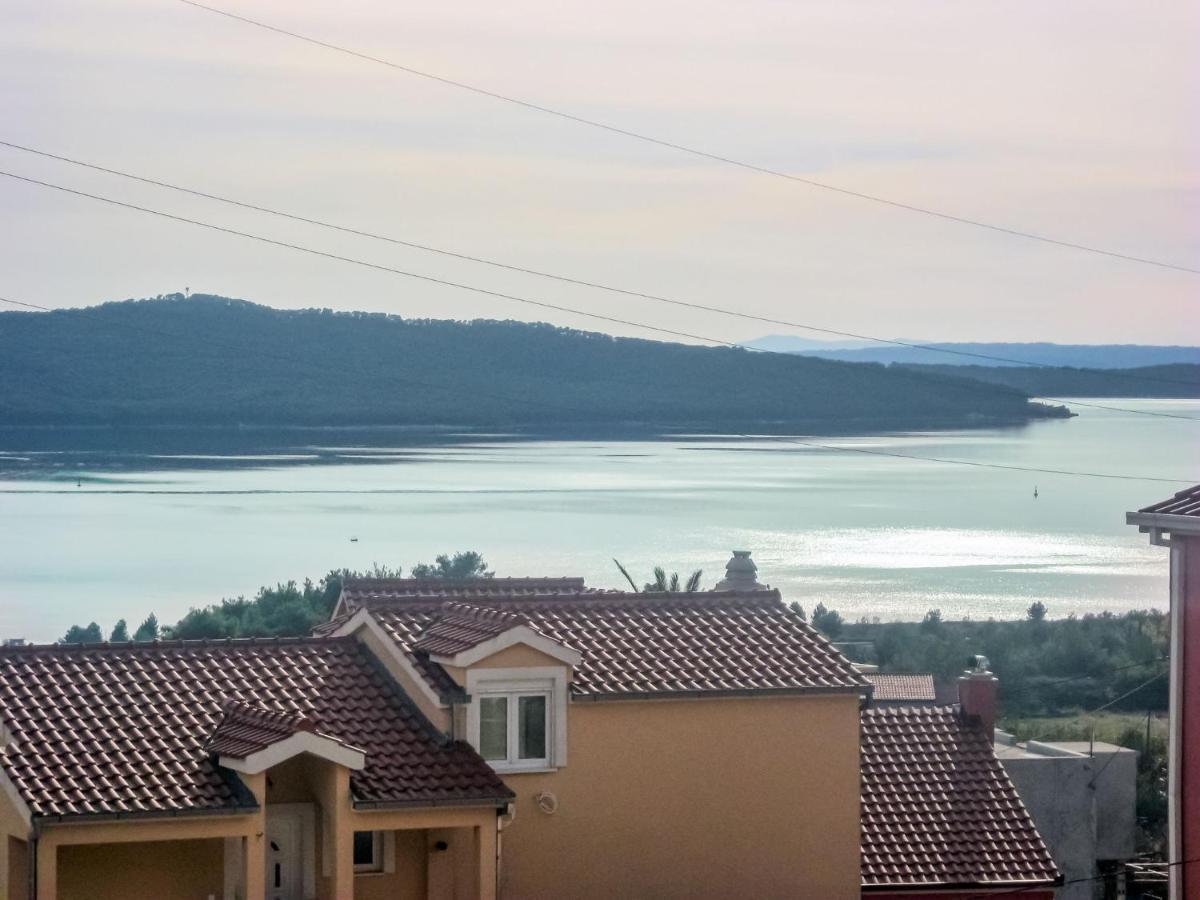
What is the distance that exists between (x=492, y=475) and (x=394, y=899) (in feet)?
531

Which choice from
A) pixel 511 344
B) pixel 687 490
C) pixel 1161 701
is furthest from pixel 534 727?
pixel 687 490

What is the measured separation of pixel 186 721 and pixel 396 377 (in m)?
95.7

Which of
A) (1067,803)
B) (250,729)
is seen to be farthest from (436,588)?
(1067,803)

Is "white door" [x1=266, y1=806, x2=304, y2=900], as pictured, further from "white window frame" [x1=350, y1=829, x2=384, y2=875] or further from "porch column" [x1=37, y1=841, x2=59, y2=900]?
"porch column" [x1=37, y1=841, x2=59, y2=900]

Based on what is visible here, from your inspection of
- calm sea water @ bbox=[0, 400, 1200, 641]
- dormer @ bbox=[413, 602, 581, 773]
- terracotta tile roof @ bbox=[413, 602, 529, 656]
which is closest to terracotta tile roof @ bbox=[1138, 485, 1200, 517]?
dormer @ bbox=[413, 602, 581, 773]

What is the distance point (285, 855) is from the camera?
1703 cm

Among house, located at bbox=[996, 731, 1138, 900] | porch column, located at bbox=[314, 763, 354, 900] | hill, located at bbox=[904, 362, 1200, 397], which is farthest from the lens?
hill, located at bbox=[904, 362, 1200, 397]

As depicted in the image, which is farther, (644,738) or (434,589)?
(434,589)

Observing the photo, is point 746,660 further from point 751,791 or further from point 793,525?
point 793,525

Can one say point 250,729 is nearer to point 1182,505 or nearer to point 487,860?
point 487,860

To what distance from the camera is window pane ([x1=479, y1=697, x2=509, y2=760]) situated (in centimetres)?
1764

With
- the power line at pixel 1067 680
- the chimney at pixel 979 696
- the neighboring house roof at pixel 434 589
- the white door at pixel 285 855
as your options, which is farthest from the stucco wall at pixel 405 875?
the power line at pixel 1067 680

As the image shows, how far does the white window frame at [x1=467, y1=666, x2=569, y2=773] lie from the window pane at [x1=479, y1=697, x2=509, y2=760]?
0.04m

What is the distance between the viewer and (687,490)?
541 feet
